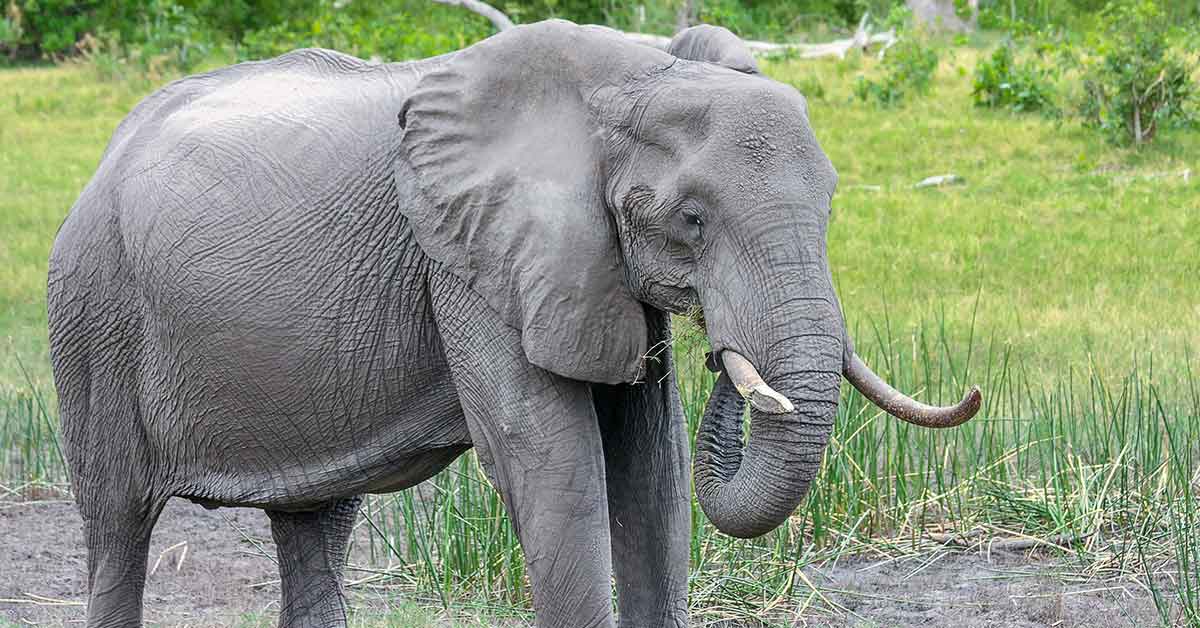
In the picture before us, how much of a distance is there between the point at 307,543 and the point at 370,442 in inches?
33.4

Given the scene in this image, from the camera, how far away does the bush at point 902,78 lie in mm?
12562

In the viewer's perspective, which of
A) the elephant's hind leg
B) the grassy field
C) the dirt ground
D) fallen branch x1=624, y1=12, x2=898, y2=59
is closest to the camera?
the elephant's hind leg

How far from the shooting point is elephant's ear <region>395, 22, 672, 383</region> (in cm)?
324

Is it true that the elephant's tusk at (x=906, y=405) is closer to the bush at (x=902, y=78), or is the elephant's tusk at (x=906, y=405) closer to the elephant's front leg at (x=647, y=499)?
the elephant's front leg at (x=647, y=499)

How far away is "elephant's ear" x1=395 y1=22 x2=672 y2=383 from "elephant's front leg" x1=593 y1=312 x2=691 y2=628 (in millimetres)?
387

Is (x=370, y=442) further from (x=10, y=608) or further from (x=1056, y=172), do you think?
(x=1056, y=172)

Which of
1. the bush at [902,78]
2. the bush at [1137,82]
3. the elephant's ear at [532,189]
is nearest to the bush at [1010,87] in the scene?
the bush at [902,78]

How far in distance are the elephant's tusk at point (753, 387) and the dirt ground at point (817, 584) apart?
6.87 feet

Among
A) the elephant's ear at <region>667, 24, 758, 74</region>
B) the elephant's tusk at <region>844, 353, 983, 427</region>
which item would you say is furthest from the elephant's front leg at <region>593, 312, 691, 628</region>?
the elephant's ear at <region>667, 24, 758, 74</region>

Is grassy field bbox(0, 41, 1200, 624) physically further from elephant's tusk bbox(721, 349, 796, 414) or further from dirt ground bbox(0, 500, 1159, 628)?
elephant's tusk bbox(721, 349, 796, 414)

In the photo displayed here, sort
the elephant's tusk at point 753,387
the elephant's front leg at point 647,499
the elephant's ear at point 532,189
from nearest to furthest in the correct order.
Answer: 1. the elephant's tusk at point 753,387
2. the elephant's ear at point 532,189
3. the elephant's front leg at point 647,499

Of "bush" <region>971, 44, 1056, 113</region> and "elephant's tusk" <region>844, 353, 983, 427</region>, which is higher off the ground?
"elephant's tusk" <region>844, 353, 983, 427</region>

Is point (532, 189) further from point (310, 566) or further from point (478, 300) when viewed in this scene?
point (310, 566)

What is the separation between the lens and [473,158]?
134 inches
